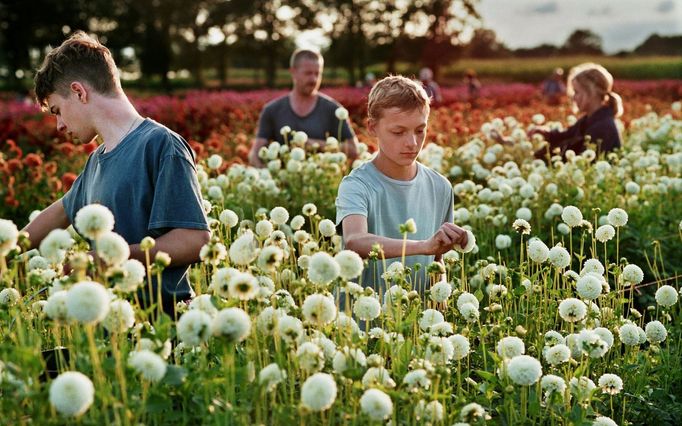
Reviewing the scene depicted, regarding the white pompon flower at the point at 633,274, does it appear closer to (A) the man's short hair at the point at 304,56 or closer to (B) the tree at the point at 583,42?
(A) the man's short hair at the point at 304,56

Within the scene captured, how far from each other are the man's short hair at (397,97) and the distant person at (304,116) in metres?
4.00

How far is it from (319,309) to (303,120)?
5.73 m

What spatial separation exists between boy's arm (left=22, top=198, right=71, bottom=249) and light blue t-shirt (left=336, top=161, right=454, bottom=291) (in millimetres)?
1272

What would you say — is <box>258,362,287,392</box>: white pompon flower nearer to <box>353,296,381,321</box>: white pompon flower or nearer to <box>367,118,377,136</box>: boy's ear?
<box>353,296,381,321</box>: white pompon flower

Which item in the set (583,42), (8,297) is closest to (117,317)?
(8,297)

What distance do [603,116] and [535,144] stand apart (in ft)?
2.54

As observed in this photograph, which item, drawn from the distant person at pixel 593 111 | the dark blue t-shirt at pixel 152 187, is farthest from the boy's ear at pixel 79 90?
the distant person at pixel 593 111

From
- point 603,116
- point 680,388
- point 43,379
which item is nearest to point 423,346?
point 43,379

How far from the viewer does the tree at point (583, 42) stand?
11994 cm

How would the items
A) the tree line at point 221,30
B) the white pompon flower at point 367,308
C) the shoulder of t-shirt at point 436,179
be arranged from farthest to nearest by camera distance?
the tree line at point 221,30 → the shoulder of t-shirt at point 436,179 → the white pompon flower at point 367,308

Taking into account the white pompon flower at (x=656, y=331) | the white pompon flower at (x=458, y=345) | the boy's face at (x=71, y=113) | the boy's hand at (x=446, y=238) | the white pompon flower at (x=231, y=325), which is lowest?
the white pompon flower at (x=656, y=331)

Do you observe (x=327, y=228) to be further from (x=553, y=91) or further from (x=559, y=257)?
(x=553, y=91)

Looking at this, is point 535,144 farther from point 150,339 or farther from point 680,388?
point 150,339

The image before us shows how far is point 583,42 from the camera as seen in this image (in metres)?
125
